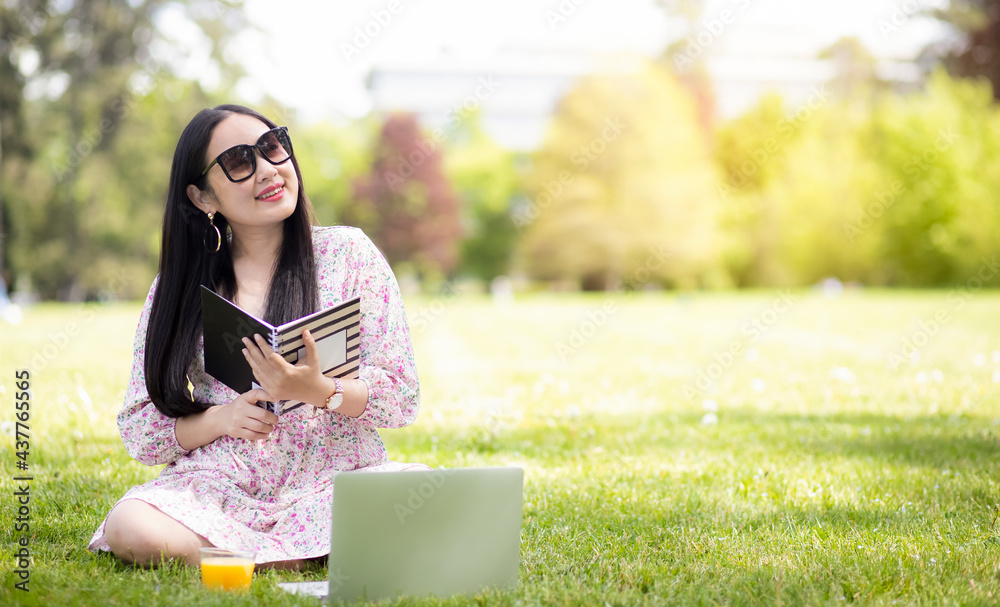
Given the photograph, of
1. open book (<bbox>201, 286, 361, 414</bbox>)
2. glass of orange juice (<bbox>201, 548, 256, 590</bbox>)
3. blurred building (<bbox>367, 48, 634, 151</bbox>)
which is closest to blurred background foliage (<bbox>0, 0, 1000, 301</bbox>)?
blurred building (<bbox>367, 48, 634, 151</bbox>)

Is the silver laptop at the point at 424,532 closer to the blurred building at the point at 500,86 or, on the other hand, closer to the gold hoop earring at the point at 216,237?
the gold hoop earring at the point at 216,237

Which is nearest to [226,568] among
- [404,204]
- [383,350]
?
[383,350]

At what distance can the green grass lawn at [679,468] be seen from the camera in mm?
2586

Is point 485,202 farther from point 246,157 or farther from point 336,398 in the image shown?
point 336,398

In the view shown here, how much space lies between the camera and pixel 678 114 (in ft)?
104

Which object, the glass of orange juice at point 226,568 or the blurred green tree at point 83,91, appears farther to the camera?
the blurred green tree at point 83,91

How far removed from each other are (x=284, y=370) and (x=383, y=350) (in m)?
0.50

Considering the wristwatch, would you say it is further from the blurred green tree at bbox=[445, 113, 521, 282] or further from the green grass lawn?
the blurred green tree at bbox=[445, 113, 521, 282]

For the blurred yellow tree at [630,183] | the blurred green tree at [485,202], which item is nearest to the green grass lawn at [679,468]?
the blurred yellow tree at [630,183]

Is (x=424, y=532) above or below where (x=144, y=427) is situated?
below

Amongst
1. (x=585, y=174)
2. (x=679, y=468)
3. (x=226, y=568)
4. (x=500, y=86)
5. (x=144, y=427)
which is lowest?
(x=679, y=468)

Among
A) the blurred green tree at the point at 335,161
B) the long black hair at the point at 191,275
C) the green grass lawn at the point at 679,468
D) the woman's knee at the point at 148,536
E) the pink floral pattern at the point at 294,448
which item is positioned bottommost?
the green grass lawn at the point at 679,468

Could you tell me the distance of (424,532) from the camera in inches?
95.7

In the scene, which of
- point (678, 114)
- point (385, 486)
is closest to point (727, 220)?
point (678, 114)
